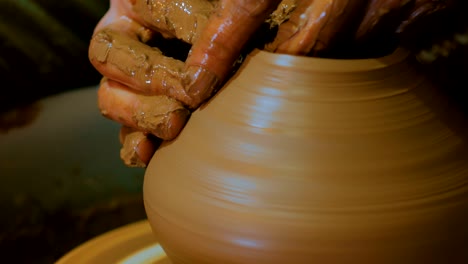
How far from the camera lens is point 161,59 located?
1.21 meters

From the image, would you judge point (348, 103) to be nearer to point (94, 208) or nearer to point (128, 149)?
point (128, 149)

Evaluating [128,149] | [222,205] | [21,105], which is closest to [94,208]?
[21,105]

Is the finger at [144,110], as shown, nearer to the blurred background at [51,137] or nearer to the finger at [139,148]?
the finger at [139,148]

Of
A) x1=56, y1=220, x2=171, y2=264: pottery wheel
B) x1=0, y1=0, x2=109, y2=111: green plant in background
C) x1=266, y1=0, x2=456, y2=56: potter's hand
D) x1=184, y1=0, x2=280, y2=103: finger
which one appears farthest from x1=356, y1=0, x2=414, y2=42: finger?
x1=0, y1=0, x2=109, y2=111: green plant in background

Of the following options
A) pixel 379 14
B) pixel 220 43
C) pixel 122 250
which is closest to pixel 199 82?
pixel 220 43

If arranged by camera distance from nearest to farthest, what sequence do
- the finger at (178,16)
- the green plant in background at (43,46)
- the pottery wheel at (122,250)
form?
the finger at (178,16)
the pottery wheel at (122,250)
the green plant in background at (43,46)

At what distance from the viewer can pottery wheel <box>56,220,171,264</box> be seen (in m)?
1.44

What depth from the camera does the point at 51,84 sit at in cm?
→ 247

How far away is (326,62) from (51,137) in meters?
1.68

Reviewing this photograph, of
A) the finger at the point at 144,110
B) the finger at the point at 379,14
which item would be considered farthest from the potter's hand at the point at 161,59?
the finger at the point at 379,14

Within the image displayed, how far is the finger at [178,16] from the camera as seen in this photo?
1208 millimetres

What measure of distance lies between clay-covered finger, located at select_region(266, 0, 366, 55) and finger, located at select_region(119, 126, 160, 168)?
34 centimetres

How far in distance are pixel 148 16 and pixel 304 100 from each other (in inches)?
16.5

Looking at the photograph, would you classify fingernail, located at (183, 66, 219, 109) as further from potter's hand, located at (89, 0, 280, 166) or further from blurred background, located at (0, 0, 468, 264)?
blurred background, located at (0, 0, 468, 264)
